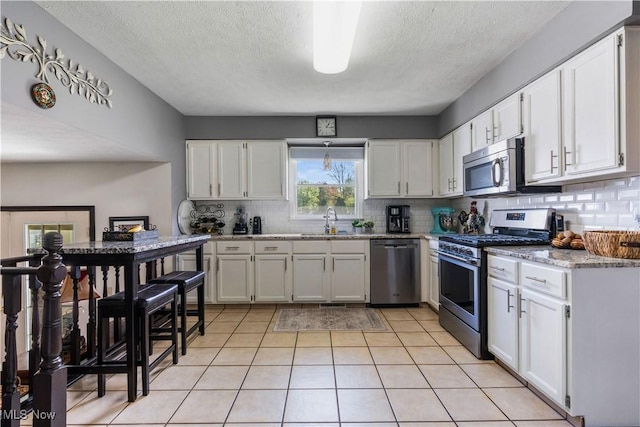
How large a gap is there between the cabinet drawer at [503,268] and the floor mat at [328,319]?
1.26 meters

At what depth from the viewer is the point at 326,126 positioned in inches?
165

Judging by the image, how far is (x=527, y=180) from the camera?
2484 mm

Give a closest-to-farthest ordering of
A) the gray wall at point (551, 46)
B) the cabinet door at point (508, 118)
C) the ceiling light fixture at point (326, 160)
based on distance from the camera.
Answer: the gray wall at point (551, 46)
the cabinet door at point (508, 118)
the ceiling light fixture at point (326, 160)

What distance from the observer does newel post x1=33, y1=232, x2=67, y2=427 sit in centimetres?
141

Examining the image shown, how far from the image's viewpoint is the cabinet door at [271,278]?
3947 mm

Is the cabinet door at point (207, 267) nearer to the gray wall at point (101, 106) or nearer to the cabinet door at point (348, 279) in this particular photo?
the gray wall at point (101, 106)

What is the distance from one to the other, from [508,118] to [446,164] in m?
1.31

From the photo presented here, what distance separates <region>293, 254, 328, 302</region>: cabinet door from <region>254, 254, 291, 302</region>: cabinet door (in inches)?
3.8

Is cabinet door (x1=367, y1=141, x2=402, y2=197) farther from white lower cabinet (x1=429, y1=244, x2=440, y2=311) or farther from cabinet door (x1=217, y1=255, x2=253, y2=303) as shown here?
cabinet door (x1=217, y1=255, x2=253, y2=303)

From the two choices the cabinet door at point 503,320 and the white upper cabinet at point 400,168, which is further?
the white upper cabinet at point 400,168

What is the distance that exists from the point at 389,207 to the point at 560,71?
2.45 metres

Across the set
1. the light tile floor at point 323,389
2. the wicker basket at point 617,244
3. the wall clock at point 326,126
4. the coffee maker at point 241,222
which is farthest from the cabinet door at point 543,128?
the coffee maker at point 241,222

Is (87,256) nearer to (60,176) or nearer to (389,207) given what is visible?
(60,176)

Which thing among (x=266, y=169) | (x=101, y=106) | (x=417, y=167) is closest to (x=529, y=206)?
(x=417, y=167)
